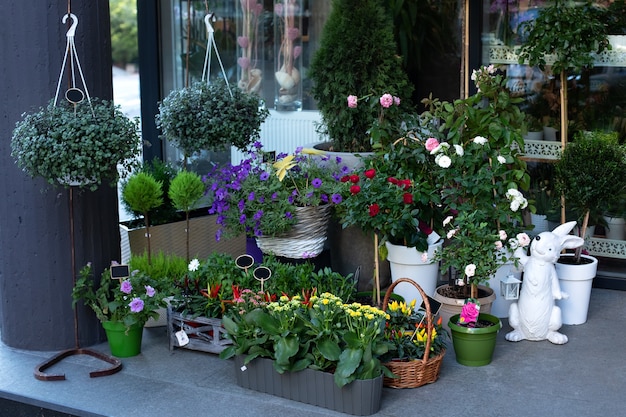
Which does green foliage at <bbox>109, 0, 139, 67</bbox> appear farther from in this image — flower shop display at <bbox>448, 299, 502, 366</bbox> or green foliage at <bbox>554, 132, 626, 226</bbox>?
flower shop display at <bbox>448, 299, 502, 366</bbox>

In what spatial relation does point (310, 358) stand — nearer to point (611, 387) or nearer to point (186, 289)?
point (186, 289)

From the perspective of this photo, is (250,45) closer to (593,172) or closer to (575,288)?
(593,172)

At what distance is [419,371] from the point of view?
3967mm

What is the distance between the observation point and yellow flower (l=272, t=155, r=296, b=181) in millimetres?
5039

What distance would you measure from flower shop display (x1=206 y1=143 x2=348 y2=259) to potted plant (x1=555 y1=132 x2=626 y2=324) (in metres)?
1.29

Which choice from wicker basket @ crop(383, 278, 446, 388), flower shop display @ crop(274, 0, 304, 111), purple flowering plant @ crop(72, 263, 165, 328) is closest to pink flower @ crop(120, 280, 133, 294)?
purple flowering plant @ crop(72, 263, 165, 328)

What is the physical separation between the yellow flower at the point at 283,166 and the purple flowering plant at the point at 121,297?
1.00 m

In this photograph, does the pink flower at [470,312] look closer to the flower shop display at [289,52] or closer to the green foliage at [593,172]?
the green foliage at [593,172]

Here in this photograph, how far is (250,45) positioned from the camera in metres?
6.87

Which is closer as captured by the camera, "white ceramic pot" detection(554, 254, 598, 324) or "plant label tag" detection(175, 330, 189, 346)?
"plant label tag" detection(175, 330, 189, 346)

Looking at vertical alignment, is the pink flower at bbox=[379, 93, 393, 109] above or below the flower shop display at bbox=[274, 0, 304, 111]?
below

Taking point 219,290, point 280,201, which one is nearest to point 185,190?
point 280,201

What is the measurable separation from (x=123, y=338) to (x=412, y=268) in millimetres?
1578

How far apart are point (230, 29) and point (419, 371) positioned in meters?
3.84
